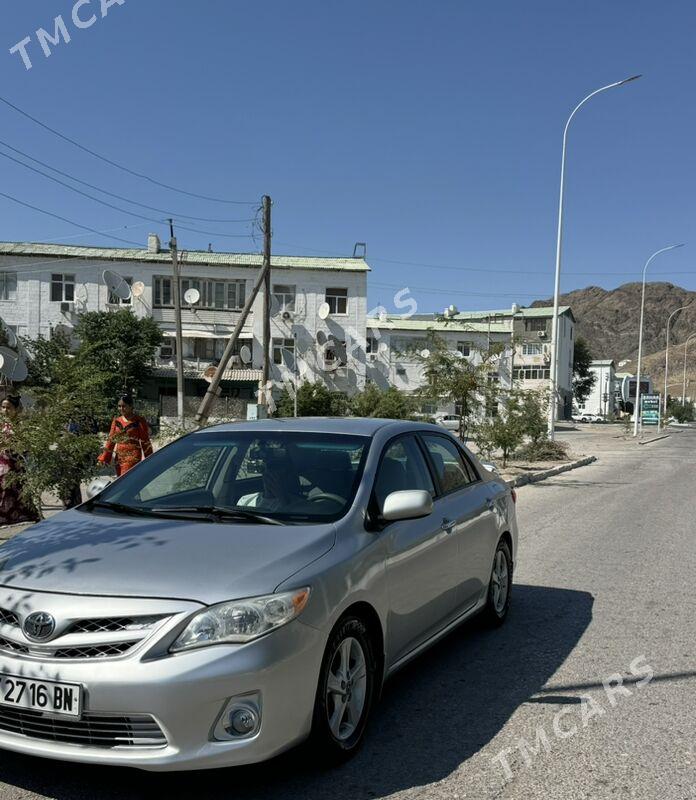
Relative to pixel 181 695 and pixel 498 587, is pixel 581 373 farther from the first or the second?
pixel 181 695

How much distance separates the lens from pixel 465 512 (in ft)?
16.8

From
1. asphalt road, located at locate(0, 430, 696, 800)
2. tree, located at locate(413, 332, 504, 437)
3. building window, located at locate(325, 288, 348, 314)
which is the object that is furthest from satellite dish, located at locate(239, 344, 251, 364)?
asphalt road, located at locate(0, 430, 696, 800)

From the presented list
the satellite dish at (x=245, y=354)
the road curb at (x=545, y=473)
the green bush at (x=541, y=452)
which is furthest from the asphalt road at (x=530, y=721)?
the satellite dish at (x=245, y=354)

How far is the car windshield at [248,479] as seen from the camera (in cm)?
405

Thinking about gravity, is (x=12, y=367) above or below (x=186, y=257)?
below

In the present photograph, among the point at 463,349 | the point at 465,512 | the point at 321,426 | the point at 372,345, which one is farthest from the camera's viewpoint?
the point at 372,345

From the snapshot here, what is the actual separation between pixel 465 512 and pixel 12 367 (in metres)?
16.3

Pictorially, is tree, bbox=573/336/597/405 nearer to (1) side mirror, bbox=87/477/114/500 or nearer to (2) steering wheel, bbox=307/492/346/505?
(1) side mirror, bbox=87/477/114/500

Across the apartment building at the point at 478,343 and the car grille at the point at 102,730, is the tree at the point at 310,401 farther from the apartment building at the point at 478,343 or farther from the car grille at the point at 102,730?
the car grille at the point at 102,730

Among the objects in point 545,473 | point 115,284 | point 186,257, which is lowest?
point 545,473

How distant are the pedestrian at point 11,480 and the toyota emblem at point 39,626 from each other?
5133 millimetres

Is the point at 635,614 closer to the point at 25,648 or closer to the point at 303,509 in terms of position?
the point at 303,509

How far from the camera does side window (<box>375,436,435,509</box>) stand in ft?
14.2

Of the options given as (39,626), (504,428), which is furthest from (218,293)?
(39,626)
